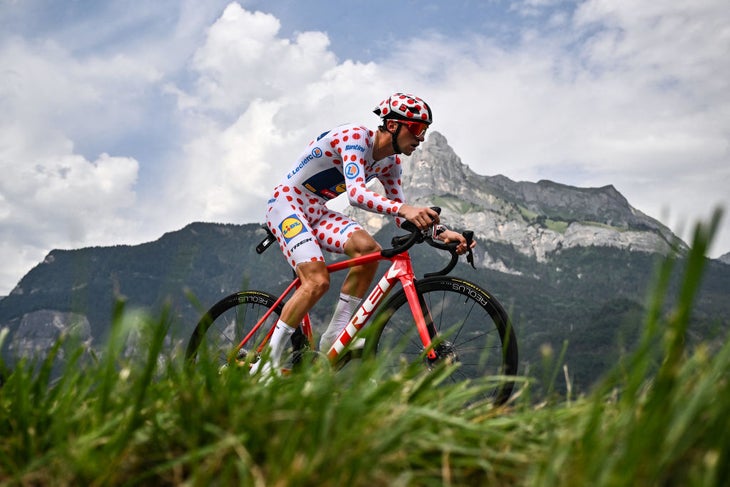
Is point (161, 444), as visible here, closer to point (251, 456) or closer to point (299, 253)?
point (251, 456)

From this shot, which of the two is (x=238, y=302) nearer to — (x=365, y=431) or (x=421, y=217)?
(x=421, y=217)

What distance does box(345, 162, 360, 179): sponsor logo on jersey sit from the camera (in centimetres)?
594

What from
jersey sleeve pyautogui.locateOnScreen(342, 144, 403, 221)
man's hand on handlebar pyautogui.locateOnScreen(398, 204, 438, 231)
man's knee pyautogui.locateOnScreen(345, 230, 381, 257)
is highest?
jersey sleeve pyautogui.locateOnScreen(342, 144, 403, 221)

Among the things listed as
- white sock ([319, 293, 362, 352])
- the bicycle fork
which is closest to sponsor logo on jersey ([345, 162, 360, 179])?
the bicycle fork

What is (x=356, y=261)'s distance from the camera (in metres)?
6.11

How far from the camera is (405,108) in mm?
6012

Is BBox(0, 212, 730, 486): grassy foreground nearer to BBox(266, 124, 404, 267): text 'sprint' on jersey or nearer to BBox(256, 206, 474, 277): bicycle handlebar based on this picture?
BBox(256, 206, 474, 277): bicycle handlebar

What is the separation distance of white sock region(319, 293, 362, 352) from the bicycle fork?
23 centimetres

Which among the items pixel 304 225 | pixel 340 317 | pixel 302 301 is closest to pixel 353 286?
pixel 340 317

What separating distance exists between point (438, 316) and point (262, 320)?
7.27ft

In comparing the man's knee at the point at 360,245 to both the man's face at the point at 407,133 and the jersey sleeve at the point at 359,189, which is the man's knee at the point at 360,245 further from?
the man's face at the point at 407,133

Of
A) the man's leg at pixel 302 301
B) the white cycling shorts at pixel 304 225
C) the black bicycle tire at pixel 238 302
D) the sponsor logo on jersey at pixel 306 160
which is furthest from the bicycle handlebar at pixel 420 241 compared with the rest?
the black bicycle tire at pixel 238 302

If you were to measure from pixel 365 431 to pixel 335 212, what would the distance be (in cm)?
506

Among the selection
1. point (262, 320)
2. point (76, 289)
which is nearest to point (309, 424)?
point (76, 289)
